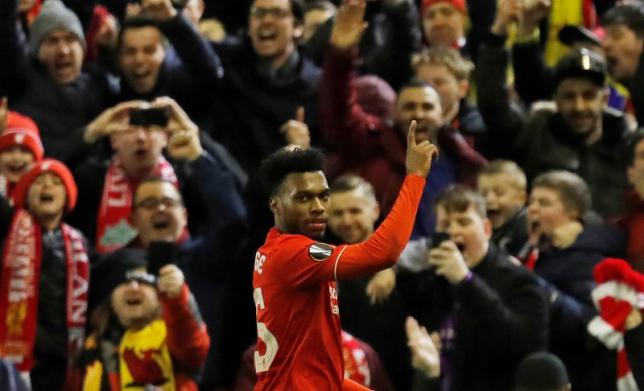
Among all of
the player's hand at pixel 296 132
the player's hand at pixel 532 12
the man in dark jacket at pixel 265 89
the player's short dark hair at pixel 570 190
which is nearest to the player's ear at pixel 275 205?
the player's hand at pixel 296 132

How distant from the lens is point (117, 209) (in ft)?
32.3

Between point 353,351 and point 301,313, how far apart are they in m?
1.86

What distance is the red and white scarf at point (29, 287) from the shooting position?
30.6ft

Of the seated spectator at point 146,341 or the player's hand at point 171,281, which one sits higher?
the player's hand at point 171,281

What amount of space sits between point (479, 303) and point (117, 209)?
231cm

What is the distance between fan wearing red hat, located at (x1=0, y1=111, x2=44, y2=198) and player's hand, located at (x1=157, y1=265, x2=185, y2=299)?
5.03 feet

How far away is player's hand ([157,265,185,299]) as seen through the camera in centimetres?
864

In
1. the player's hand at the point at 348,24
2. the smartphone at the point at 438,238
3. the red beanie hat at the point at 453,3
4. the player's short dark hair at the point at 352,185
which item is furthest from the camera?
the red beanie hat at the point at 453,3

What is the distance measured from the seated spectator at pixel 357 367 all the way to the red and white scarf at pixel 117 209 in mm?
1183

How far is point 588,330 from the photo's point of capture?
28.1 feet

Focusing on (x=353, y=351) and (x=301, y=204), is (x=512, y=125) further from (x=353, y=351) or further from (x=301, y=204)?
(x=301, y=204)

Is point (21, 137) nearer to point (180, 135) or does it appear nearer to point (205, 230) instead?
point (180, 135)

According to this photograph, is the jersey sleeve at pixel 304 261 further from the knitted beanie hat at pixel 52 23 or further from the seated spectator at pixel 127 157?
the knitted beanie hat at pixel 52 23

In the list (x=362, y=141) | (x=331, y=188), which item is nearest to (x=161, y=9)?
(x=362, y=141)
